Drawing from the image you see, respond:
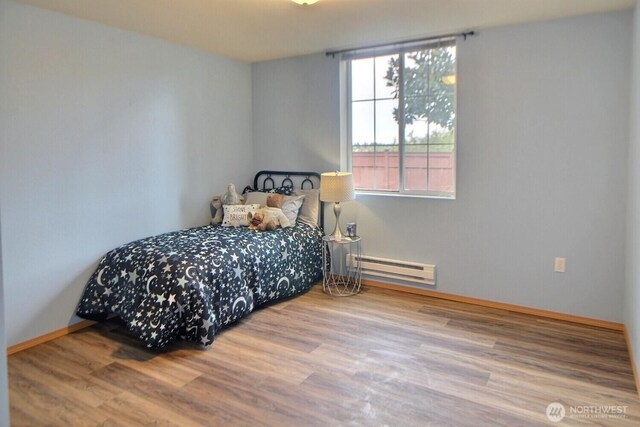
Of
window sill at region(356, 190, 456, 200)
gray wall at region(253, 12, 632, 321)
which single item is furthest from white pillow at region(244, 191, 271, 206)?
gray wall at region(253, 12, 632, 321)

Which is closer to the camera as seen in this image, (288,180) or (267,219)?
(267,219)

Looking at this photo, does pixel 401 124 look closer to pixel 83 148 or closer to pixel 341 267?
pixel 341 267

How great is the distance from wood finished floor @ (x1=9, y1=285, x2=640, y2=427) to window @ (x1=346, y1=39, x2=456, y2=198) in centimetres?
126

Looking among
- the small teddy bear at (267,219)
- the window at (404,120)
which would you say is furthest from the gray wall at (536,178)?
the small teddy bear at (267,219)

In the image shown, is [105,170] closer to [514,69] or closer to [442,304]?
[442,304]

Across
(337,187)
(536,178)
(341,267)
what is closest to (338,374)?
(337,187)

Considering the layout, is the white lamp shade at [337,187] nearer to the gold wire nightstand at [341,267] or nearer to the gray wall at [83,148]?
the gold wire nightstand at [341,267]

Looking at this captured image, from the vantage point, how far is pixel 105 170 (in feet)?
11.4

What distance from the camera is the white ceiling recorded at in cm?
296

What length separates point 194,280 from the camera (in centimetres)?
298

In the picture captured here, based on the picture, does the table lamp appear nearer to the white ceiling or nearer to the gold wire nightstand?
the gold wire nightstand

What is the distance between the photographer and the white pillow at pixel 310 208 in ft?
14.5

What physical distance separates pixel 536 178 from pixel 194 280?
2581 millimetres

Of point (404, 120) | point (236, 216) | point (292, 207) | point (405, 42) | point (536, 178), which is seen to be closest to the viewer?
point (536, 178)
